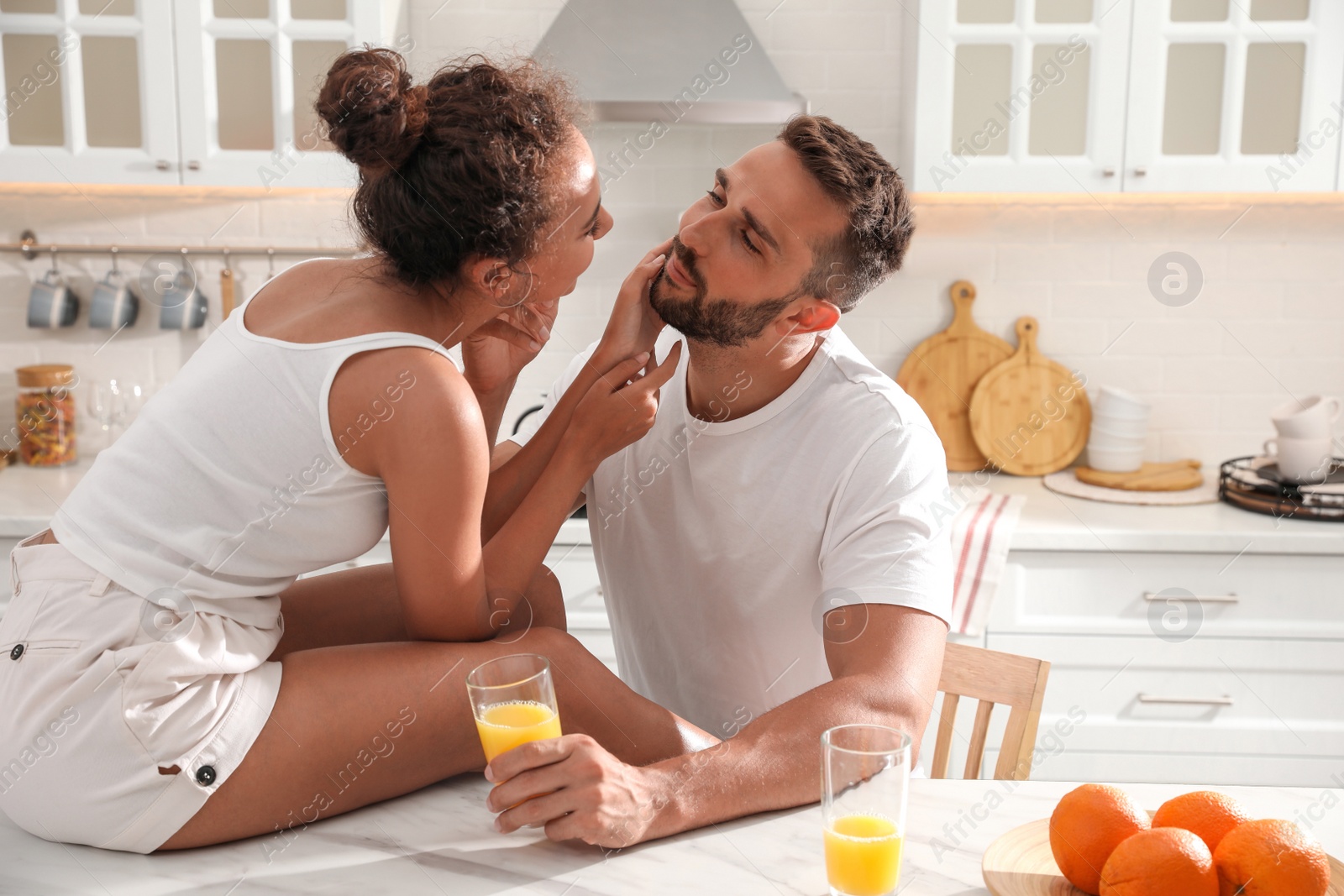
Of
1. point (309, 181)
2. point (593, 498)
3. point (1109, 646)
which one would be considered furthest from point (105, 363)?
point (1109, 646)

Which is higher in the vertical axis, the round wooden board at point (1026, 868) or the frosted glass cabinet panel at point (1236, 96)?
the frosted glass cabinet panel at point (1236, 96)

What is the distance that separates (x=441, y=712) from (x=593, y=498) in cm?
66

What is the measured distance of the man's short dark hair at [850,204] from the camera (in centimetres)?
152

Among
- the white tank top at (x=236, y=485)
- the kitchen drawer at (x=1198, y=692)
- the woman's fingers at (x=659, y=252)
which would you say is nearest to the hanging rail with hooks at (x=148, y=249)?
the woman's fingers at (x=659, y=252)

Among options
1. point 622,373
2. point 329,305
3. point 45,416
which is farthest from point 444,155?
point 45,416

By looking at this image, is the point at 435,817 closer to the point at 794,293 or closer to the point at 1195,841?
the point at 1195,841

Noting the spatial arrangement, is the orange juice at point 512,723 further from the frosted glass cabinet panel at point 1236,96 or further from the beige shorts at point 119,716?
the frosted glass cabinet panel at point 1236,96

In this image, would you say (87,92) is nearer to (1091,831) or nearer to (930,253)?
(930,253)

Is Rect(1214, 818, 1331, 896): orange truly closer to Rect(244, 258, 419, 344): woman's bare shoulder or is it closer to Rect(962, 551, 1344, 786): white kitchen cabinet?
Rect(244, 258, 419, 344): woman's bare shoulder

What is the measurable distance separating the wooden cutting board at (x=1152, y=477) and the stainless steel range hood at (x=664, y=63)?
122 cm

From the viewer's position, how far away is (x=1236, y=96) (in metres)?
2.57

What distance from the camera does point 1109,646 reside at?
252 cm

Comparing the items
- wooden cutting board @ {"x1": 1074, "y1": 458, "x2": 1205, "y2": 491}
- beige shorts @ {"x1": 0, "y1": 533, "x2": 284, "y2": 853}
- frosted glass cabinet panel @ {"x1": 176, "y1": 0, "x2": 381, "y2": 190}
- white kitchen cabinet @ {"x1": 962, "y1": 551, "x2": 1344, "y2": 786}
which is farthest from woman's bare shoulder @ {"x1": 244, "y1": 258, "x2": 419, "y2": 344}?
wooden cutting board @ {"x1": 1074, "y1": 458, "x2": 1205, "y2": 491}

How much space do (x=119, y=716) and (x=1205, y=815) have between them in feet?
3.15
